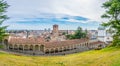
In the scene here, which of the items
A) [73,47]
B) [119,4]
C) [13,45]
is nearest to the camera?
[119,4]

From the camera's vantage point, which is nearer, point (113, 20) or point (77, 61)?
point (77, 61)

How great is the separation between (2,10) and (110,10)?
22487 mm

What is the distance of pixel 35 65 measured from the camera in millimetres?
37000

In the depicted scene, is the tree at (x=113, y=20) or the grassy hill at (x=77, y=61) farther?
the tree at (x=113, y=20)

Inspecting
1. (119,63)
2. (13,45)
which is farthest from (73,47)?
(119,63)

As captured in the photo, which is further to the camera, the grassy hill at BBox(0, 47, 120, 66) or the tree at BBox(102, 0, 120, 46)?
the tree at BBox(102, 0, 120, 46)

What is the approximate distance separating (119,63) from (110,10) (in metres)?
25.5

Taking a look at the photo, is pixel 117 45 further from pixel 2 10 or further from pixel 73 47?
pixel 73 47

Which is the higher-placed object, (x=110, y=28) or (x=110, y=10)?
(x=110, y=10)

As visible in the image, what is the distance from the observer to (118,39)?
5472cm

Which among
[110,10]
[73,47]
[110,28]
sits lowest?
[73,47]

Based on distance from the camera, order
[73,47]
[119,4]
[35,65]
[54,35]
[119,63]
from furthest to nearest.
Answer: [54,35] < [73,47] < [119,4] < [35,65] < [119,63]

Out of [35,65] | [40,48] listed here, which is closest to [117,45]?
[35,65]

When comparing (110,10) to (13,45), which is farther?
(13,45)
